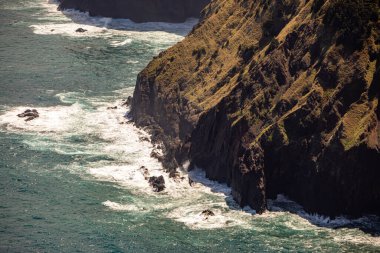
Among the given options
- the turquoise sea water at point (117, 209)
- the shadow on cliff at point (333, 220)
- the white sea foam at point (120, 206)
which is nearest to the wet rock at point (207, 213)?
the turquoise sea water at point (117, 209)

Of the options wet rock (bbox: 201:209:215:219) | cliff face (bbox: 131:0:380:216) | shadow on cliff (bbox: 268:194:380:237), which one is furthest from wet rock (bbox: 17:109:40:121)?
shadow on cliff (bbox: 268:194:380:237)

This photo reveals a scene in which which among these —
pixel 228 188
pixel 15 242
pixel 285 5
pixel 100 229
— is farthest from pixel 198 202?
pixel 285 5

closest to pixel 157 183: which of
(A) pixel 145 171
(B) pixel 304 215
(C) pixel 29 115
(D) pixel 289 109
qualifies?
(A) pixel 145 171

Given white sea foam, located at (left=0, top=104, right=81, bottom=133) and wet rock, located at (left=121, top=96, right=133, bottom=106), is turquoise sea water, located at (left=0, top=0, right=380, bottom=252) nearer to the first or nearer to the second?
white sea foam, located at (left=0, top=104, right=81, bottom=133)

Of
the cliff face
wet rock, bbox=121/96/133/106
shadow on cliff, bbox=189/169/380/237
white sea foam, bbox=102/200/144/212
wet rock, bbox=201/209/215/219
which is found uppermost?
the cliff face

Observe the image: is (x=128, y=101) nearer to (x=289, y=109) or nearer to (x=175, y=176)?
(x=175, y=176)

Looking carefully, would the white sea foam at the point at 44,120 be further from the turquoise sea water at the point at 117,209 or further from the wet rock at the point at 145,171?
the wet rock at the point at 145,171

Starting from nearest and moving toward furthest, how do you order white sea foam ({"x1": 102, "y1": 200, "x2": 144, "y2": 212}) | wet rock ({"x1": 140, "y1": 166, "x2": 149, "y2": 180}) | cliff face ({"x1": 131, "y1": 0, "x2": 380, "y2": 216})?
cliff face ({"x1": 131, "y1": 0, "x2": 380, "y2": 216}) → white sea foam ({"x1": 102, "y1": 200, "x2": 144, "y2": 212}) → wet rock ({"x1": 140, "y1": 166, "x2": 149, "y2": 180})
